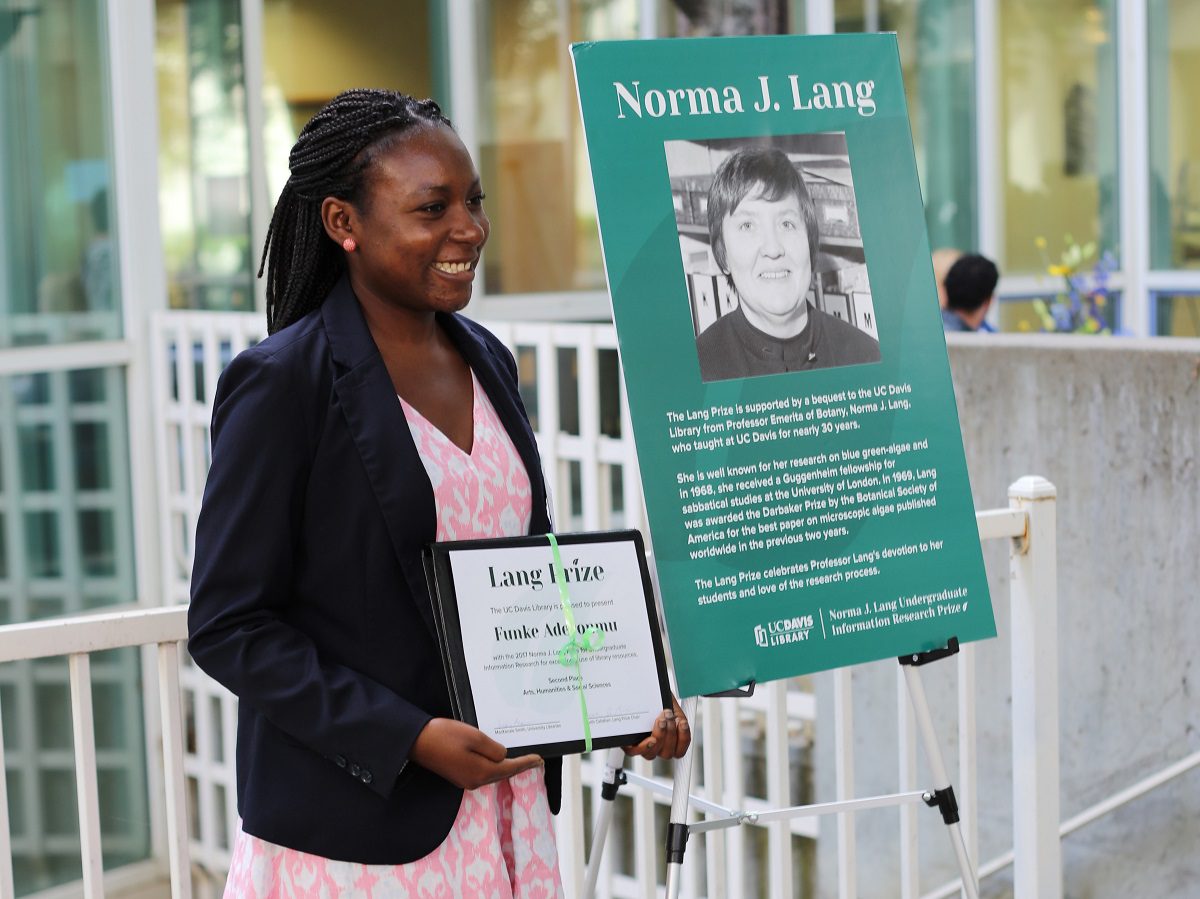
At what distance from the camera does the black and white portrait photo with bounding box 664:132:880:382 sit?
2.26 m

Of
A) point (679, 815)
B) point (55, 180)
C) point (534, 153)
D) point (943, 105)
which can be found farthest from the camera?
point (943, 105)

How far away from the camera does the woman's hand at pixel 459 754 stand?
1.63m

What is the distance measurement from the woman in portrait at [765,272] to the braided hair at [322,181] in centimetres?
64

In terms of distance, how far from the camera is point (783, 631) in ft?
7.61

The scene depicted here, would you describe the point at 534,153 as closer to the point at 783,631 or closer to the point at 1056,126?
the point at 1056,126

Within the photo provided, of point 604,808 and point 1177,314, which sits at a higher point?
point 1177,314

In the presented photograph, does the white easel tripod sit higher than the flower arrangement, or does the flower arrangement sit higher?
the flower arrangement

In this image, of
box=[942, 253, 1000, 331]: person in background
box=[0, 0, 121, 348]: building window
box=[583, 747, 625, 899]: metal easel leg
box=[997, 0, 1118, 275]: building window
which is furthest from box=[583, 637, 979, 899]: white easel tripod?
box=[997, 0, 1118, 275]: building window

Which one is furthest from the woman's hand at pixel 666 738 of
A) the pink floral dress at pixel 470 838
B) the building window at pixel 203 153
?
the building window at pixel 203 153

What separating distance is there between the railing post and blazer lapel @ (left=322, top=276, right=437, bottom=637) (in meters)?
1.43

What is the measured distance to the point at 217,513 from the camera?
161cm

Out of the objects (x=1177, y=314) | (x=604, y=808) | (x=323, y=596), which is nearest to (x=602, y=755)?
(x=604, y=808)

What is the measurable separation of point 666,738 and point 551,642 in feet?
0.58

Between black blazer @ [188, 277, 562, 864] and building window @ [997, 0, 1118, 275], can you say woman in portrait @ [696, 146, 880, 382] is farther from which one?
building window @ [997, 0, 1118, 275]
